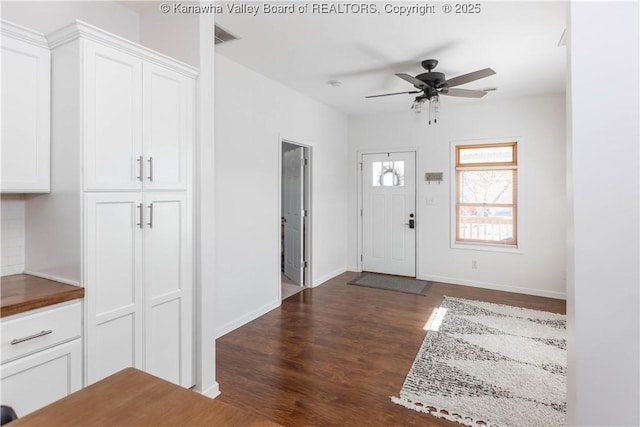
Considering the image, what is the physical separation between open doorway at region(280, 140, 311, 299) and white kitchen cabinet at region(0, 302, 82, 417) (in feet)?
10.3

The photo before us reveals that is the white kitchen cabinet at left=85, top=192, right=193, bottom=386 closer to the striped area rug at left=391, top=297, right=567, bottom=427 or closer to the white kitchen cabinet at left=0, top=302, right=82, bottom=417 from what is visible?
the white kitchen cabinet at left=0, top=302, right=82, bottom=417

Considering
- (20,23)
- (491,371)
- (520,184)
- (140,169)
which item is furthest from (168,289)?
(520,184)

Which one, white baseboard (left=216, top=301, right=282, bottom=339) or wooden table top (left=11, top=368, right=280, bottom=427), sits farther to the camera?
white baseboard (left=216, top=301, right=282, bottom=339)

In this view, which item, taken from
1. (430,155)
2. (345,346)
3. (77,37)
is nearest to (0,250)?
(77,37)

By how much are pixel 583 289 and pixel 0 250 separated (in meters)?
2.61

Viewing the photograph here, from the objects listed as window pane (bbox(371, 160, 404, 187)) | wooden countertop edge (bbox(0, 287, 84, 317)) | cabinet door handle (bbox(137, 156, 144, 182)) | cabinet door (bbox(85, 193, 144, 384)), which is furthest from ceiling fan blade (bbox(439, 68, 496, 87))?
wooden countertop edge (bbox(0, 287, 84, 317))

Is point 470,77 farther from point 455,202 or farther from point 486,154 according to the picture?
point 455,202

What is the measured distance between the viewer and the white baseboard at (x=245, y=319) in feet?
11.0

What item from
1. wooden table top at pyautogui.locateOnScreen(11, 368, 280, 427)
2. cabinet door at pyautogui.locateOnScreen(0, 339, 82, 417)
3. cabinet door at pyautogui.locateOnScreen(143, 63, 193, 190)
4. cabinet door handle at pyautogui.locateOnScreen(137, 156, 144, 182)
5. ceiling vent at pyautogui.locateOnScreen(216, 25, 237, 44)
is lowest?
cabinet door at pyautogui.locateOnScreen(0, 339, 82, 417)

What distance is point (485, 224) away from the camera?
5.14 metres

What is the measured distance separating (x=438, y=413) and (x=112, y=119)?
2566mm

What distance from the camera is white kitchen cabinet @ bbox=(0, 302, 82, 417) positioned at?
141 cm

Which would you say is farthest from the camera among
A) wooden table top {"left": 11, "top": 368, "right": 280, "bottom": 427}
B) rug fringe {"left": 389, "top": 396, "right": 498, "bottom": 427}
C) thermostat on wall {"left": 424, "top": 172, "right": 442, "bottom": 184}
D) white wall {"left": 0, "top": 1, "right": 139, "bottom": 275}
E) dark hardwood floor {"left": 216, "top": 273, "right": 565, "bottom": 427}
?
thermostat on wall {"left": 424, "top": 172, "right": 442, "bottom": 184}

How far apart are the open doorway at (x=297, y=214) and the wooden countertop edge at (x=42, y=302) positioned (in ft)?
10.4
